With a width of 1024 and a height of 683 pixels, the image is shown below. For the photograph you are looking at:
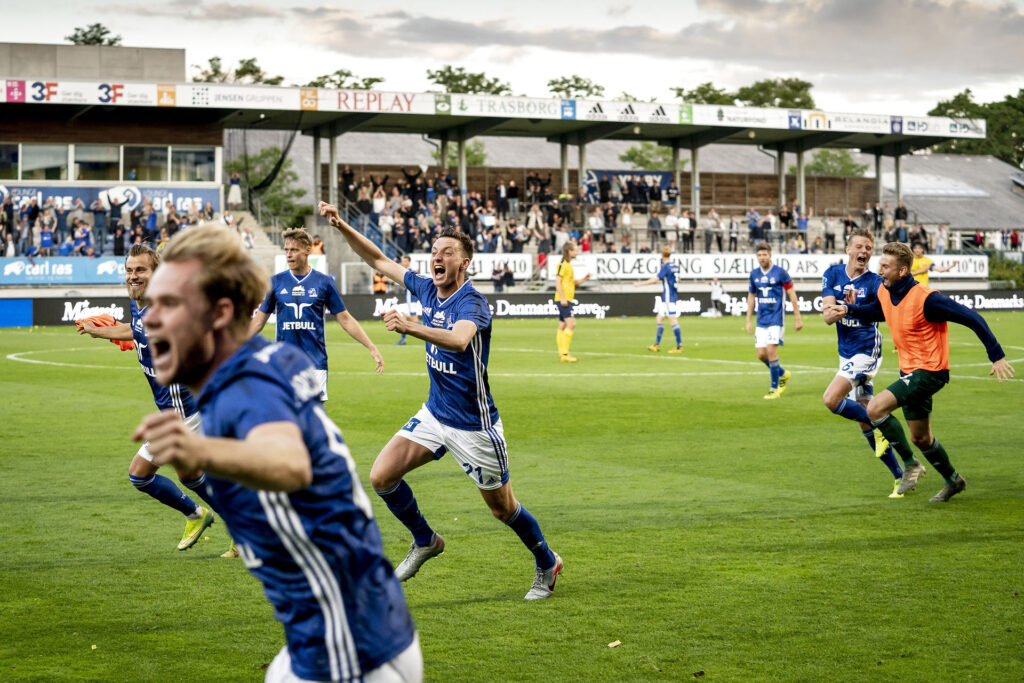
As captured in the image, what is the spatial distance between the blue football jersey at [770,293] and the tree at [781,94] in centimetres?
9580

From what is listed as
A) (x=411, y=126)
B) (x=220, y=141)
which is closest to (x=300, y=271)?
(x=220, y=141)

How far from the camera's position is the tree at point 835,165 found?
91875 mm

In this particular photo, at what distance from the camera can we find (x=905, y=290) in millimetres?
10227

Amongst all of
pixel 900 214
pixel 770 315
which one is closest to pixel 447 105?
pixel 900 214

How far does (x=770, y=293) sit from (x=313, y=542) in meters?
17.0

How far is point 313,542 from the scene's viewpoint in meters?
2.93

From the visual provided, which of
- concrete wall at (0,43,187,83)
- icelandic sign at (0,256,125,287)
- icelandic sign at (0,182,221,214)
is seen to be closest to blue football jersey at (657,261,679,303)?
icelandic sign at (0,256,125,287)

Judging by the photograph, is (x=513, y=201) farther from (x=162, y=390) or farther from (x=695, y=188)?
(x=162, y=390)

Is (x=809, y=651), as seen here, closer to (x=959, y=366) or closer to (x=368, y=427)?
(x=368, y=427)

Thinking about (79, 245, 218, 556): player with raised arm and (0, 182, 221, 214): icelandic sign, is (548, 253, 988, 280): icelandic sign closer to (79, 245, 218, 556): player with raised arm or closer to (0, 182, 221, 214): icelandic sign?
(0, 182, 221, 214): icelandic sign

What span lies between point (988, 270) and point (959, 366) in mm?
38152

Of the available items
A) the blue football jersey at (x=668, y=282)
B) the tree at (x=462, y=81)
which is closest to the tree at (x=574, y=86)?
the tree at (x=462, y=81)

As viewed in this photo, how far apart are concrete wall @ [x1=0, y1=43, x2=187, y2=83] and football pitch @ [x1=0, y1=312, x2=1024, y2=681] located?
35.4 metres

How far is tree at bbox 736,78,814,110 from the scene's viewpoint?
110688 mm
